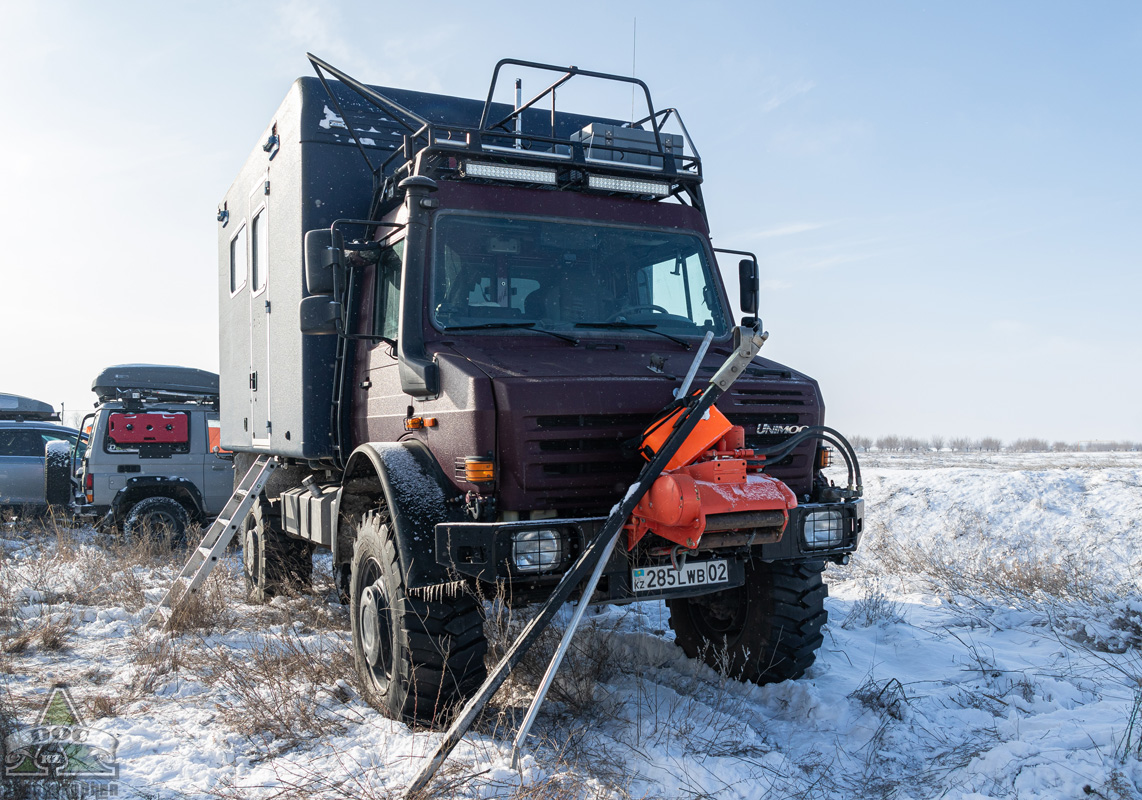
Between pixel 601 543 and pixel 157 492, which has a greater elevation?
pixel 601 543

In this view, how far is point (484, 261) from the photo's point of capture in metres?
5.07

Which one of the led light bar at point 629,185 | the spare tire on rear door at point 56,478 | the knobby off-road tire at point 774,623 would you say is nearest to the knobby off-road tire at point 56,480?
the spare tire on rear door at point 56,478

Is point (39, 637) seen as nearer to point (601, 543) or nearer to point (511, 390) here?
point (511, 390)

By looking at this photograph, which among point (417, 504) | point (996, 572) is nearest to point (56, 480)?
point (417, 504)

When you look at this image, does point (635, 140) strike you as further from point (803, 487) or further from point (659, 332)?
point (803, 487)

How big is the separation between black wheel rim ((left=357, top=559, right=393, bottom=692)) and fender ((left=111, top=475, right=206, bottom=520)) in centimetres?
802

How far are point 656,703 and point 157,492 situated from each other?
9.72 metres

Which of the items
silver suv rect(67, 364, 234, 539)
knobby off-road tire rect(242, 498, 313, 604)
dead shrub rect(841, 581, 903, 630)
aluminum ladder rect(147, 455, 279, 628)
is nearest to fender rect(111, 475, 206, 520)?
silver suv rect(67, 364, 234, 539)

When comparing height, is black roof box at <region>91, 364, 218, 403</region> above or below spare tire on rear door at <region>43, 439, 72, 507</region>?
above

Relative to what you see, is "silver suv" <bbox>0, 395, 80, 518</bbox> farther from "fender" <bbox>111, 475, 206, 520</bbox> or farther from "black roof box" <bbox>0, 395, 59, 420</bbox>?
"fender" <bbox>111, 475, 206, 520</bbox>

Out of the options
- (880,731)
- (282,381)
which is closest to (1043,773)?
(880,731)

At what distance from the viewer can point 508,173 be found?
5.18m

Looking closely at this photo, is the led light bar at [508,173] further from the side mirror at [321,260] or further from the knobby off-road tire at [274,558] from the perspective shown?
the knobby off-road tire at [274,558]
